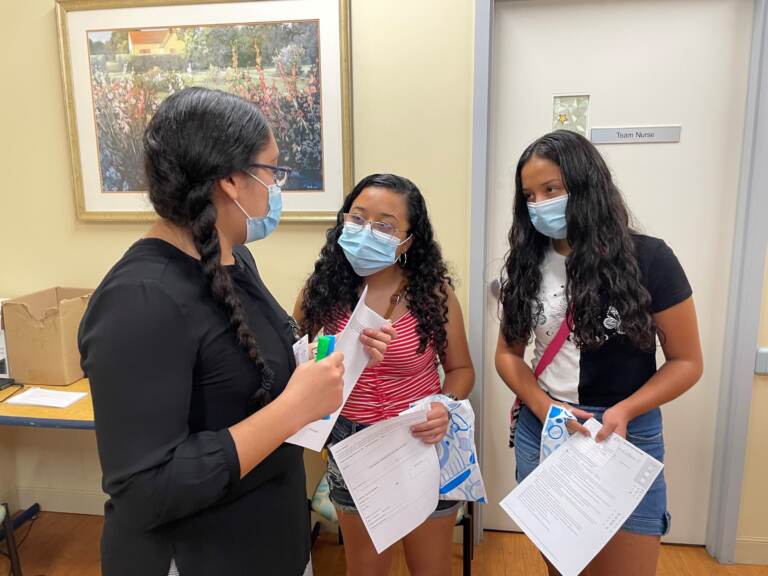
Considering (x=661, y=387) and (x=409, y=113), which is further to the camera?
(x=409, y=113)

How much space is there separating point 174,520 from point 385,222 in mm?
921

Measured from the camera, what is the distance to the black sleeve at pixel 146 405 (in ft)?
2.44

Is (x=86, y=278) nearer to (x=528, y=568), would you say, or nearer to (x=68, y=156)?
(x=68, y=156)

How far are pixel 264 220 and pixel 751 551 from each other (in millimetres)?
2412

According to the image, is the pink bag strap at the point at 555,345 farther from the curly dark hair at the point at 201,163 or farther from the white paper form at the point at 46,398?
the white paper form at the point at 46,398

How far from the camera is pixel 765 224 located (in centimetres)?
191

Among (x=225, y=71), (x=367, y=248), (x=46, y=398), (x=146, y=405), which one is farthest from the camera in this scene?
(x=225, y=71)

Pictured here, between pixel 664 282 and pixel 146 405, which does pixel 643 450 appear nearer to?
pixel 664 282

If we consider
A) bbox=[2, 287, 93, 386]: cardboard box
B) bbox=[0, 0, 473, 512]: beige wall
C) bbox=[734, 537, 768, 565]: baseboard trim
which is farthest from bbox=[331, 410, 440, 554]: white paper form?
bbox=[734, 537, 768, 565]: baseboard trim

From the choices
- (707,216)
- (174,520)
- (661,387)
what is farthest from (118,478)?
(707,216)

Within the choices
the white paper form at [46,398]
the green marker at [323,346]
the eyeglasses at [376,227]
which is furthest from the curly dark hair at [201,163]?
the white paper form at [46,398]

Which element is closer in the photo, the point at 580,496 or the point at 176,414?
the point at 176,414

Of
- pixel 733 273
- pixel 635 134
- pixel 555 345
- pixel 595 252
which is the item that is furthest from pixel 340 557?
pixel 635 134

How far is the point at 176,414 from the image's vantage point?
78 centimetres
